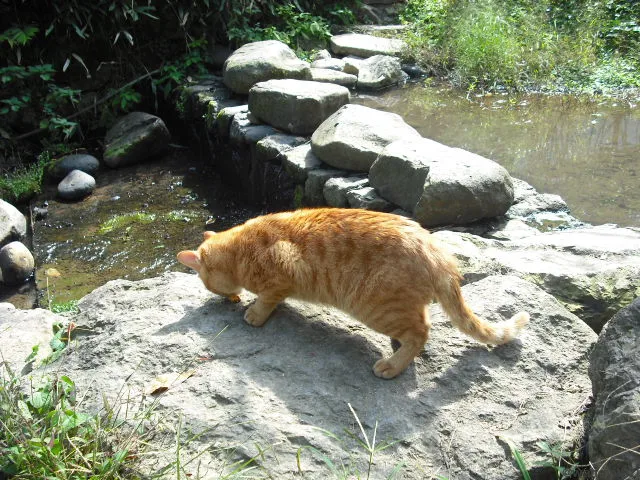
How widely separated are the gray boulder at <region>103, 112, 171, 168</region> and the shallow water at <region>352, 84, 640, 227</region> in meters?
2.80

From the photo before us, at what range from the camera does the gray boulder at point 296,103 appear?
721 cm

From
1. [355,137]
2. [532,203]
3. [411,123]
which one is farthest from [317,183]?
[411,123]

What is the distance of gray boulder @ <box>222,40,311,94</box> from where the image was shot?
8.28 m

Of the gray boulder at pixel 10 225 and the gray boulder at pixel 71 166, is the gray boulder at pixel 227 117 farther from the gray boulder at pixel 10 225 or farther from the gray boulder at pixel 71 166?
the gray boulder at pixel 10 225

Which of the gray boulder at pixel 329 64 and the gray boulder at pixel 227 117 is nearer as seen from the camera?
the gray boulder at pixel 227 117

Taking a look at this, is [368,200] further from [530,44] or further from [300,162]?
[530,44]

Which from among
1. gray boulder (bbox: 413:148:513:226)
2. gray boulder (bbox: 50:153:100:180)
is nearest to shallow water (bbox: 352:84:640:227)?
gray boulder (bbox: 413:148:513:226)

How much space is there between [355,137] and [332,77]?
3.18 metres

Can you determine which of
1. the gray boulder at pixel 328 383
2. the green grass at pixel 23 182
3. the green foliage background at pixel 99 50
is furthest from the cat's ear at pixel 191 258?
the green foliage background at pixel 99 50

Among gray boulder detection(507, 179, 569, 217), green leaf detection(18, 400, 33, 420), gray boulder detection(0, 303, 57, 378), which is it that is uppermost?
green leaf detection(18, 400, 33, 420)

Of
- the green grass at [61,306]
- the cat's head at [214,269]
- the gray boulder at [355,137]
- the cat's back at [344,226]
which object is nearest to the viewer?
the cat's back at [344,226]

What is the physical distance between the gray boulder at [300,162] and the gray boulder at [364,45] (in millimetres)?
4112

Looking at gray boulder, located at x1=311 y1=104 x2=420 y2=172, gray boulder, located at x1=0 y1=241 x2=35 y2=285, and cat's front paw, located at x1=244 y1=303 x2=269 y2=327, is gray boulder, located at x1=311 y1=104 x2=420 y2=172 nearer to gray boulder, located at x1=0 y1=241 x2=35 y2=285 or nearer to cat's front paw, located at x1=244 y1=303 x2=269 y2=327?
cat's front paw, located at x1=244 y1=303 x2=269 y2=327

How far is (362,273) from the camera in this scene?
341cm
